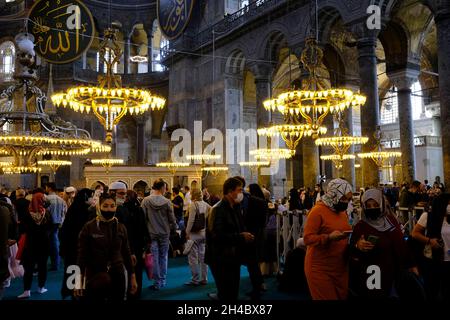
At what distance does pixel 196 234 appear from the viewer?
5.20 meters

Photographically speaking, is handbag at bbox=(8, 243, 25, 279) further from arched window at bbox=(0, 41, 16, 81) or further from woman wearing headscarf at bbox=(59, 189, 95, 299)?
arched window at bbox=(0, 41, 16, 81)

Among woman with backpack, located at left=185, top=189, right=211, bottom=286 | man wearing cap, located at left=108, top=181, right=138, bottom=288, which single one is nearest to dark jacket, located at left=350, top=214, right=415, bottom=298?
man wearing cap, located at left=108, top=181, right=138, bottom=288

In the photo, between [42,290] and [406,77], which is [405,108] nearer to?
[406,77]

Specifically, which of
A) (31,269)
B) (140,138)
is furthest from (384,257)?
(140,138)

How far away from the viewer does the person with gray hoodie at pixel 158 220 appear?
15.6 ft

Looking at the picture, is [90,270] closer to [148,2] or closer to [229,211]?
[229,211]

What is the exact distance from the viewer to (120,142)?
78.9 ft

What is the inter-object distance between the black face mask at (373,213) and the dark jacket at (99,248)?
1.55 m

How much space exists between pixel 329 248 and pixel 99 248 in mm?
1416

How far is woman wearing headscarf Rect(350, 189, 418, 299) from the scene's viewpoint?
7.93 ft

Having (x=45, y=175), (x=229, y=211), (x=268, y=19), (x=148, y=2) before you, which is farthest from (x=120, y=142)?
(x=229, y=211)

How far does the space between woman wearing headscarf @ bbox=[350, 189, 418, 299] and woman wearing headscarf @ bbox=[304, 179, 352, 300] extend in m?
0.08

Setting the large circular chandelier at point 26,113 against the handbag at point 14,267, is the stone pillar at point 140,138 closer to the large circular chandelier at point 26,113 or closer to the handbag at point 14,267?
the large circular chandelier at point 26,113

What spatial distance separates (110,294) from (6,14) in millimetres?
23647
